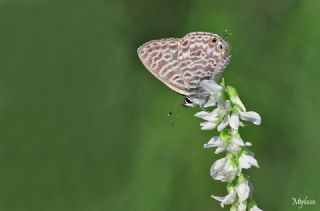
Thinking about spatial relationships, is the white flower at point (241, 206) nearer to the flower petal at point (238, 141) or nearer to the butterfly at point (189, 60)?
the flower petal at point (238, 141)

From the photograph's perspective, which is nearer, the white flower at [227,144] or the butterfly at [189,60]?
the white flower at [227,144]

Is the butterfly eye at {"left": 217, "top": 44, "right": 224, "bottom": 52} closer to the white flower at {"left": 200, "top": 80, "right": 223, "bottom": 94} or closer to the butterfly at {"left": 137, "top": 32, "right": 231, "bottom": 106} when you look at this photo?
the butterfly at {"left": 137, "top": 32, "right": 231, "bottom": 106}

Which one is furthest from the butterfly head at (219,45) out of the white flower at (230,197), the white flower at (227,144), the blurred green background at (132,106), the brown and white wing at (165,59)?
the blurred green background at (132,106)

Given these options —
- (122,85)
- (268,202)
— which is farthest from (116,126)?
(268,202)

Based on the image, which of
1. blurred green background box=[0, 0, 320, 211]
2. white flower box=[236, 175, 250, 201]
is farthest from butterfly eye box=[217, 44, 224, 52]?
blurred green background box=[0, 0, 320, 211]

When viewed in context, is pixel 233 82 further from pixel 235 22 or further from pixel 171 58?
pixel 171 58

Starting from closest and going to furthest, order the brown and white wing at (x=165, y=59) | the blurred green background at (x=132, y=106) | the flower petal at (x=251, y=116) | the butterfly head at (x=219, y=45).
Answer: the flower petal at (x=251, y=116) → the butterfly head at (x=219, y=45) → the brown and white wing at (x=165, y=59) → the blurred green background at (x=132, y=106)
